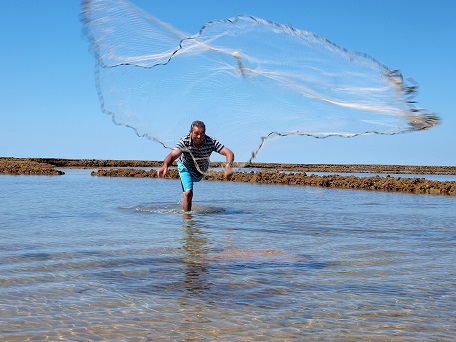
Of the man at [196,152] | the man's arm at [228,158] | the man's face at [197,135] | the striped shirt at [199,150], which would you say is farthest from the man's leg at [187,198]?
the man's arm at [228,158]

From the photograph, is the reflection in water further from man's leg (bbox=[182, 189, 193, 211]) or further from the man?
man's leg (bbox=[182, 189, 193, 211])

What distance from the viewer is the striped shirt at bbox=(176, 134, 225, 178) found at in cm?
1143

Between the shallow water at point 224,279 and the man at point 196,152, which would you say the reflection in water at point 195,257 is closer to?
the shallow water at point 224,279

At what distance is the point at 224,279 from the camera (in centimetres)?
621

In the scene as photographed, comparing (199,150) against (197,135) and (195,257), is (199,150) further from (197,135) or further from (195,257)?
(195,257)

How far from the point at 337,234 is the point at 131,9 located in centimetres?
Answer: 515

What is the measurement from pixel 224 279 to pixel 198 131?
5264mm

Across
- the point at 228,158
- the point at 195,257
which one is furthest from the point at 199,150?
the point at 195,257

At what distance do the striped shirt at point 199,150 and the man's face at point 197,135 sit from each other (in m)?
0.16

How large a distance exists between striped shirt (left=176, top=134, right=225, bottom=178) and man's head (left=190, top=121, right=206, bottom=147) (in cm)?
19

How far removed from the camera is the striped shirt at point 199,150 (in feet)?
37.5

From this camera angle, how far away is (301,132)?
890 cm

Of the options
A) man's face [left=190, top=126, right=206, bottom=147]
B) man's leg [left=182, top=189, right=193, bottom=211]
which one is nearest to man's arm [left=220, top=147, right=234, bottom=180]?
man's face [left=190, top=126, right=206, bottom=147]

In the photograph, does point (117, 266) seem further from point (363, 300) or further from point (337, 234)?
point (337, 234)
